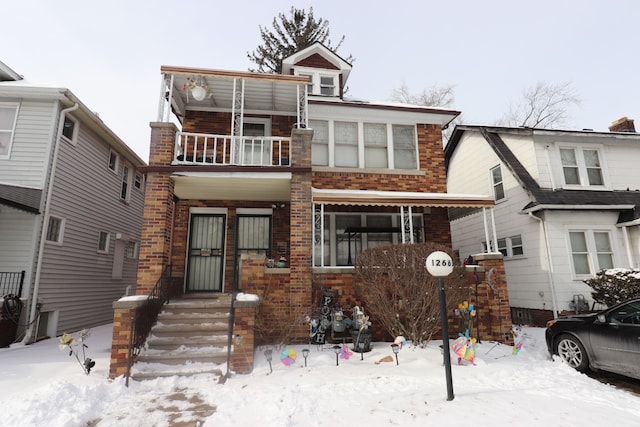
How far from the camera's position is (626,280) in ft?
27.4

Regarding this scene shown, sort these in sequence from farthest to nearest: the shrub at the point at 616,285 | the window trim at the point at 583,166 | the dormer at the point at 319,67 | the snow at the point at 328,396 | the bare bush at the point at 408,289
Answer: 1. the dormer at the point at 319,67
2. the window trim at the point at 583,166
3. the shrub at the point at 616,285
4. the bare bush at the point at 408,289
5. the snow at the point at 328,396

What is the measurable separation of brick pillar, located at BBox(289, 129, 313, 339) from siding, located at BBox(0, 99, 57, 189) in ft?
23.6

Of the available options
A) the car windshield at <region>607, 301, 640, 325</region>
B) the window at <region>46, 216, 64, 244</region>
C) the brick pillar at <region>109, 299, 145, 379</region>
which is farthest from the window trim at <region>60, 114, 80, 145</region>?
the car windshield at <region>607, 301, 640, 325</region>

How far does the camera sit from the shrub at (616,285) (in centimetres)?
823

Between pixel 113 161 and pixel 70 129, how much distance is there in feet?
8.91

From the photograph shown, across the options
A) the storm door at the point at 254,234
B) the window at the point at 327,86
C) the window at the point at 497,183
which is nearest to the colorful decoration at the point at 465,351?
the storm door at the point at 254,234

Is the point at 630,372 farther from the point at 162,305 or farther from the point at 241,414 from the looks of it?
the point at 162,305

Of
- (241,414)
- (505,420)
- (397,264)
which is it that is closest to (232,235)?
(397,264)

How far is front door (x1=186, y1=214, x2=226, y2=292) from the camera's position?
9922mm

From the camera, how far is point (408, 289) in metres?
6.77

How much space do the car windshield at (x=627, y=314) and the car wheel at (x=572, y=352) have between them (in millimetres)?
742

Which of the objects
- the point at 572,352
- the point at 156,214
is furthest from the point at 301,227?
the point at 572,352

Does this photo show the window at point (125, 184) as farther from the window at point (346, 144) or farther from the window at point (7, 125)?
the window at point (346, 144)

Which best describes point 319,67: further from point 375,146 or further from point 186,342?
point 186,342
